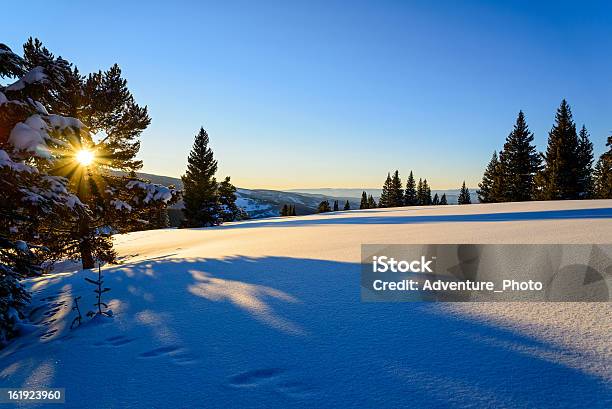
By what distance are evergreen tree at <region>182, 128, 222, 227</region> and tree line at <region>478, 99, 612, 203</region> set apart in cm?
3189

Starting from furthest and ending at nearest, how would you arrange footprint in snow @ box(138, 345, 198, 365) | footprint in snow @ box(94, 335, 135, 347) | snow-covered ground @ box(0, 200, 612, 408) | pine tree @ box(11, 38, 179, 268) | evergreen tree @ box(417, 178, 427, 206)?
evergreen tree @ box(417, 178, 427, 206)
pine tree @ box(11, 38, 179, 268)
footprint in snow @ box(94, 335, 135, 347)
footprint in snow @ box(138, 345, 198, 365)
snow-covered ground @ box(0, 200, 612, 408)

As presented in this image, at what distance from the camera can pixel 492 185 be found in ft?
133

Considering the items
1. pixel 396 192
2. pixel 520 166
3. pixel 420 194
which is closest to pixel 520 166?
pixel 520 166

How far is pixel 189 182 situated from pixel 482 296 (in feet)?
109

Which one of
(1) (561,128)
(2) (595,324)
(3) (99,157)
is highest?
(1) (561,128)

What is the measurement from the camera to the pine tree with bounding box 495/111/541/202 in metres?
34.4

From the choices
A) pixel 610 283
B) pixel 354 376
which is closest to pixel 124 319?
pixel 354 376

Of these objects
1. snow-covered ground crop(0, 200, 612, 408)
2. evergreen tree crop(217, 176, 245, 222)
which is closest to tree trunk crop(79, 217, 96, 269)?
snow-covered ground crop(0, 200, 612, 408)

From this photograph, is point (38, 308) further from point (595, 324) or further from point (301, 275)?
point (595, 324)

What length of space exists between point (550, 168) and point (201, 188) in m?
37.4

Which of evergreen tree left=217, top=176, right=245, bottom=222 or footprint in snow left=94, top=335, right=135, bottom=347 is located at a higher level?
evergreen tree left=217, top=176, right=245, bottom=222

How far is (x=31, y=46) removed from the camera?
10.2 metres

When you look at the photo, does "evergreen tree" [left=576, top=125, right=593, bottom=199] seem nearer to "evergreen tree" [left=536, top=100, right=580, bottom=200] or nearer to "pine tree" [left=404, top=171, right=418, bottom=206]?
"evergreen tree" [left=536, top=100, right=580, bottom=200]

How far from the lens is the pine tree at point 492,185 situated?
35219mm
